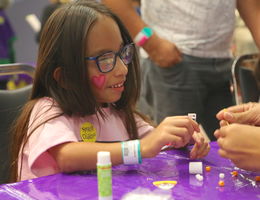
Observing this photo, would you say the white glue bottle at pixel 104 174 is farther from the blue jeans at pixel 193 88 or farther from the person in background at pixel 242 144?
the blue jeans at pixel 193 88

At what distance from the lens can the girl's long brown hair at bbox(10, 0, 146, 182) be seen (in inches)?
63.6

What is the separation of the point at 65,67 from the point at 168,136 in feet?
1.57

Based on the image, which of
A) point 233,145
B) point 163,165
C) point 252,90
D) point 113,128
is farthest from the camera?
point 252,90

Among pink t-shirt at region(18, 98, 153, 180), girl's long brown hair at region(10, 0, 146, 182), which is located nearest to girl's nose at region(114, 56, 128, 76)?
girl's long brown hair at region(10, 0, 146, 182)

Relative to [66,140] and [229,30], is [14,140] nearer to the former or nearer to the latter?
[66,140]

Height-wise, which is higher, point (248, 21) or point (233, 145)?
point (248, 21)

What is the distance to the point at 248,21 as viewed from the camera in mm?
2369

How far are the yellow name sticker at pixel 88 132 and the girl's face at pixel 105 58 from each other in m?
0.12

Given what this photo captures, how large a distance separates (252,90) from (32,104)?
1337mm

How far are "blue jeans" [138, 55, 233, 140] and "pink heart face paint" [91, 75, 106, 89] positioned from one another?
756mm

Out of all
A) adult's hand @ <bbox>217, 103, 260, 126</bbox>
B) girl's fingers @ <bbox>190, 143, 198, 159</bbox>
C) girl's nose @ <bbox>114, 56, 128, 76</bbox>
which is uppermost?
girl's nose @ <bbox>114, 56, 128, 76</bbox>

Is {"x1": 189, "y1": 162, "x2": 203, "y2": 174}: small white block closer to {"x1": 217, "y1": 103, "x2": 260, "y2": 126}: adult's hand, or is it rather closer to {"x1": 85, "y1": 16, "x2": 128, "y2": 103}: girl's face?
{"x1": 217, "y1": 103, "x2": 260, "y2": 126}: adult's hand

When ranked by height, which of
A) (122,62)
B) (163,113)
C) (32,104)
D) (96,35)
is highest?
(96,35)

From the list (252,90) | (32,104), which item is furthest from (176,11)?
(32,104)
